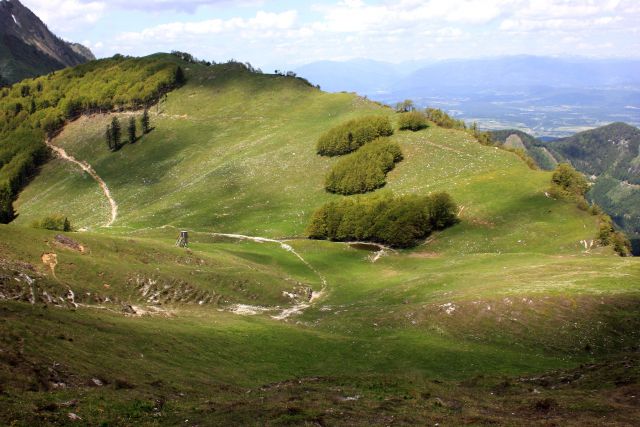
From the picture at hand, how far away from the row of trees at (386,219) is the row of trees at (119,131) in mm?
109558

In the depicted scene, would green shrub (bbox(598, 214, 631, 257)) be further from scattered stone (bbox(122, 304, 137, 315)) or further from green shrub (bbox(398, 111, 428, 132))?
scattered stone (bbox(122, 304, 137, 315))

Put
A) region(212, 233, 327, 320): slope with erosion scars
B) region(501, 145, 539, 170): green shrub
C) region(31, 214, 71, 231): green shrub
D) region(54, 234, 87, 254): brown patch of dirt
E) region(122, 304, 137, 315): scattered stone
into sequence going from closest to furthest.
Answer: region(122, 304, 137, 315): scattered stone < region(54, 234, 87, 254): brown patch of dirt < region(212, 233, 327, 320): slope with erosion scars < region(31, 214, 71, 231): green shrub < region(501, 145, 539, 170): green shrub

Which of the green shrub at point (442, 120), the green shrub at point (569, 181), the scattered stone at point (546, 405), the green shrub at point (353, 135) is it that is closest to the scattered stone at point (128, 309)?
the scattered stone at point (546, 405)

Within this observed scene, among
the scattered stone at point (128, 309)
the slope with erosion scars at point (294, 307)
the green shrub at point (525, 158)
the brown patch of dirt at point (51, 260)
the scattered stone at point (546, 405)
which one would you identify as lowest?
the slope with erosion scars at point (294, 307)

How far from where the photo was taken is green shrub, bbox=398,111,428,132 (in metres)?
141

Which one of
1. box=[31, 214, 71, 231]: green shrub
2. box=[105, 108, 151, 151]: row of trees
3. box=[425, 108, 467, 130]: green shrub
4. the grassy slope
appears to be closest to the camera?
the grassy slope

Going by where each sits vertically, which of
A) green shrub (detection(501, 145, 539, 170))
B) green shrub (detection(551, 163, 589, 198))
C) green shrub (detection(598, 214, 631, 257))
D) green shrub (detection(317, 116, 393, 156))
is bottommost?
green shrub (detection(598, 214, 631, 257))

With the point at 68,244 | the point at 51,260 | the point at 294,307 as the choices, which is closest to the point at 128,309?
the point at 51,260

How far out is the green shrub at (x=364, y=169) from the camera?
123438mm

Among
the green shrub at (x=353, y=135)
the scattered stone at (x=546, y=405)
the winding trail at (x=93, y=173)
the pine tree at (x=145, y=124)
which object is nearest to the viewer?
the scattered stone at (x=546, y=405)

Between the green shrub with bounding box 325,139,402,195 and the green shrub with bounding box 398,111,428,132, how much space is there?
11698 millimetres

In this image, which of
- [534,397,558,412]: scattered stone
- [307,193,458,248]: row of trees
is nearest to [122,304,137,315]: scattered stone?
[534,397,558,412]: scattered stone

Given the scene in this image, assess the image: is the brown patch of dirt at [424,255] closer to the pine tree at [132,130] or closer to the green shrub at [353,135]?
the green shrub at [353,135]

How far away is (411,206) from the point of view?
95.5m
